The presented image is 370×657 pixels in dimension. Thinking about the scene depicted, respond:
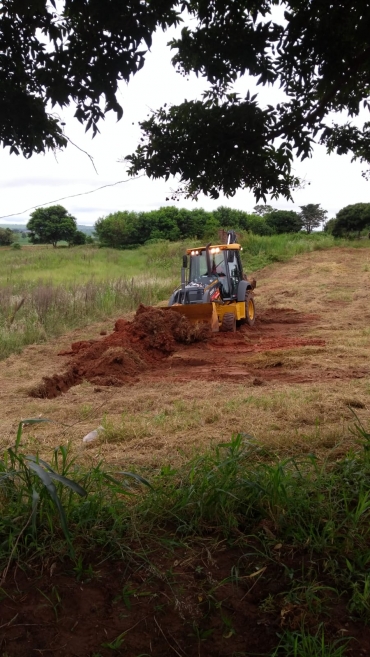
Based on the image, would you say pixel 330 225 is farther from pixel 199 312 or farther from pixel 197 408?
pixel 197 408

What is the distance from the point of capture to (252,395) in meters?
7.06

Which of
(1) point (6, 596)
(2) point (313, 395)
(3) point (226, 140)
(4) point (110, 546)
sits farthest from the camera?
(2) point (313, 395)

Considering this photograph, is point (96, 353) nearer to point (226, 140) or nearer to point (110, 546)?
point (226, 140)

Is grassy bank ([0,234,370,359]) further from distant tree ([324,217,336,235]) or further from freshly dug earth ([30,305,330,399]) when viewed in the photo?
distant tree ([324,217,336,235])

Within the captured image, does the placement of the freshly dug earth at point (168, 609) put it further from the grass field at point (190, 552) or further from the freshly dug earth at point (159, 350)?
the freshly dug earth at point (159, 350)

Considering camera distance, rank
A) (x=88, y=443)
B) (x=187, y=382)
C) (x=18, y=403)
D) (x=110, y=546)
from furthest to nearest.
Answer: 1. (x=187, y=382)
2. (x=18, y=403)
3. (x=88, y=443)
4. (x=110, y=546)

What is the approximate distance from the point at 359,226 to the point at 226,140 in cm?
3793

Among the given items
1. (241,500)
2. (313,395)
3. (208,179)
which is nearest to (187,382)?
(313,395)

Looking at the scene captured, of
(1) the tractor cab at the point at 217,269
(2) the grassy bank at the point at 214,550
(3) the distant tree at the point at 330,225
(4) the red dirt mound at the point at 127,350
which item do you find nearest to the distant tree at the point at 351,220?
(3) the distant tree at the point at 330,225

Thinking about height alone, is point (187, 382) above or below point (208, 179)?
below

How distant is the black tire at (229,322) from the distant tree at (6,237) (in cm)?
2941

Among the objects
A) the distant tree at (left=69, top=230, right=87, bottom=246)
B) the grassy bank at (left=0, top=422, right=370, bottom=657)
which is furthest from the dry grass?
the distant tree at (left=69, top=230, right=87, bottom=246)

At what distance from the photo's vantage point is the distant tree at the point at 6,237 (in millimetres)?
39412

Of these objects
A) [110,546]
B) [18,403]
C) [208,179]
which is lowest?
[18,403]
